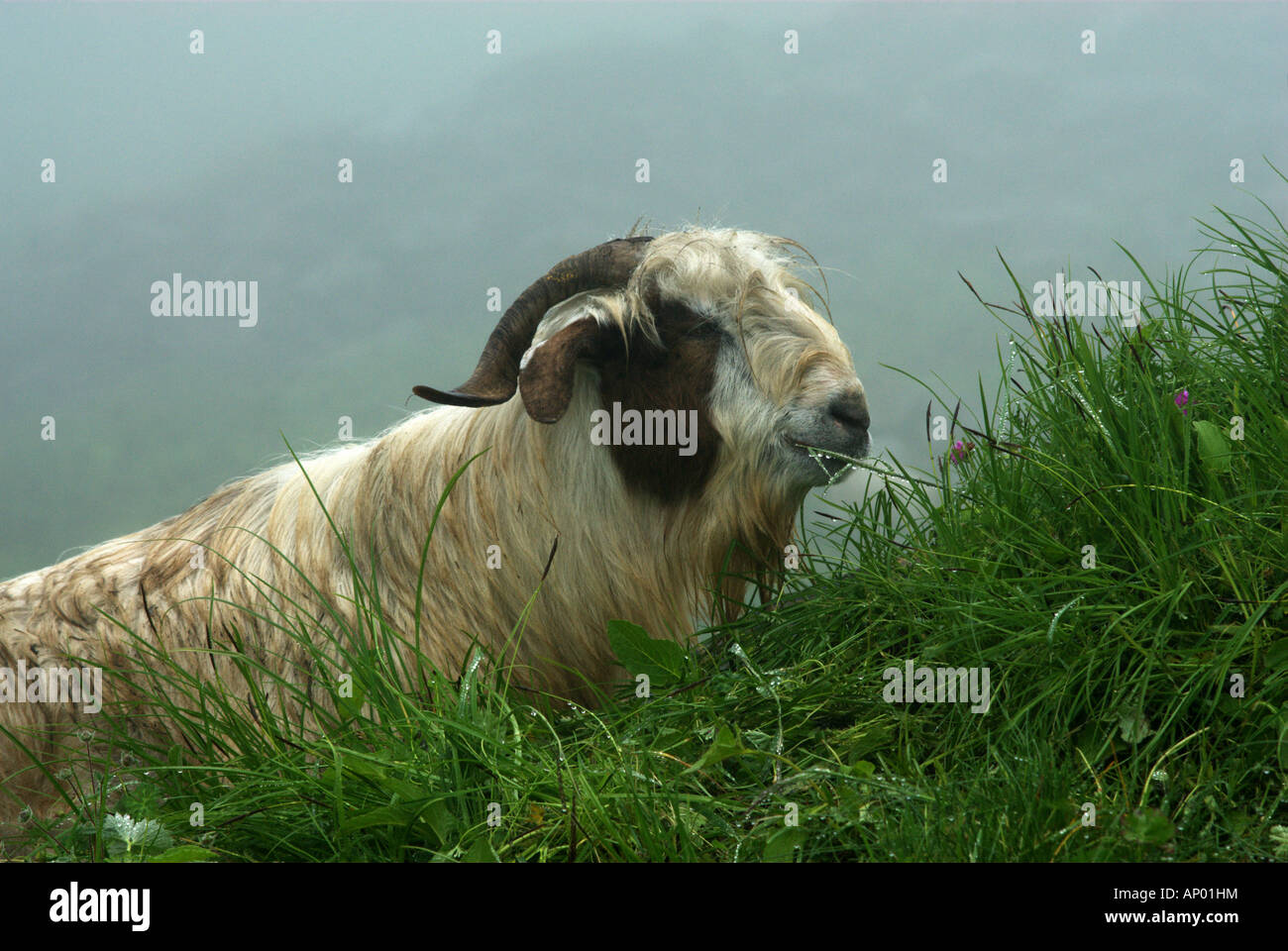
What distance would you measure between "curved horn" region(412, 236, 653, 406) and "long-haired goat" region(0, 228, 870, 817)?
0.01 m

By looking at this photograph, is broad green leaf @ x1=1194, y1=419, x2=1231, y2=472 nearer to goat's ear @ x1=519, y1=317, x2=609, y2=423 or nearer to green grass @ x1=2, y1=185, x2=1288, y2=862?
green grass @ x1=2, y1=185, x2=1288, y2=862

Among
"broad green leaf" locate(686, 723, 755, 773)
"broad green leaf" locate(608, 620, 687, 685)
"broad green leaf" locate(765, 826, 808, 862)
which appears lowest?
"broad green leaf" locate(765, 826, 808, 862)

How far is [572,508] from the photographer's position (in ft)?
17.3

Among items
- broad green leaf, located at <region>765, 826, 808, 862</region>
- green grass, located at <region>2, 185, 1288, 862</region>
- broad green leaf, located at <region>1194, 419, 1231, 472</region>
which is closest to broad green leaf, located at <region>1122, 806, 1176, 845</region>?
green grass, located at <region>2, 185, 1288, 862</region>

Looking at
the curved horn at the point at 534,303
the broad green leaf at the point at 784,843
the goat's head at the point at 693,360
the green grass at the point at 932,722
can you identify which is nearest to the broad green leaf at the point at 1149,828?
the green grass at the point at 932,722

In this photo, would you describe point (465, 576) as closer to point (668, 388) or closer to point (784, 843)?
point (668, 388)

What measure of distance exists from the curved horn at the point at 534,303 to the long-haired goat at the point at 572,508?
0.01 meters

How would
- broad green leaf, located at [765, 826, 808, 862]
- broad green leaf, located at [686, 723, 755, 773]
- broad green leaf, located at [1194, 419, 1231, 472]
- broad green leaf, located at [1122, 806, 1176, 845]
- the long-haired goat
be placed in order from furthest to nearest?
the long-haired goat → broad green leaf, located at [1194, 419, 1231, 472] → broad green leaf, located at [686, 723, 755, 773] → broad green leaf, located at [765, 826, 808, 862] → broad green leaf, located at [1122, 806, 1176, 845]

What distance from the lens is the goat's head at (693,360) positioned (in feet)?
16.2

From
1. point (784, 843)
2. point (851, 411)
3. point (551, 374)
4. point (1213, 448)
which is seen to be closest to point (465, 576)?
point (551, 374)

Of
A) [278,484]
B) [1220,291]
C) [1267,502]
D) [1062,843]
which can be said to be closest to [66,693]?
[278,484]

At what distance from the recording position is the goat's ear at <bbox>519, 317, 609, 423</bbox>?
4.84 m

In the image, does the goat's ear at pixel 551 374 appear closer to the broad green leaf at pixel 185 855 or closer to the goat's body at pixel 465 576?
the goat's body at pixel 465 576
